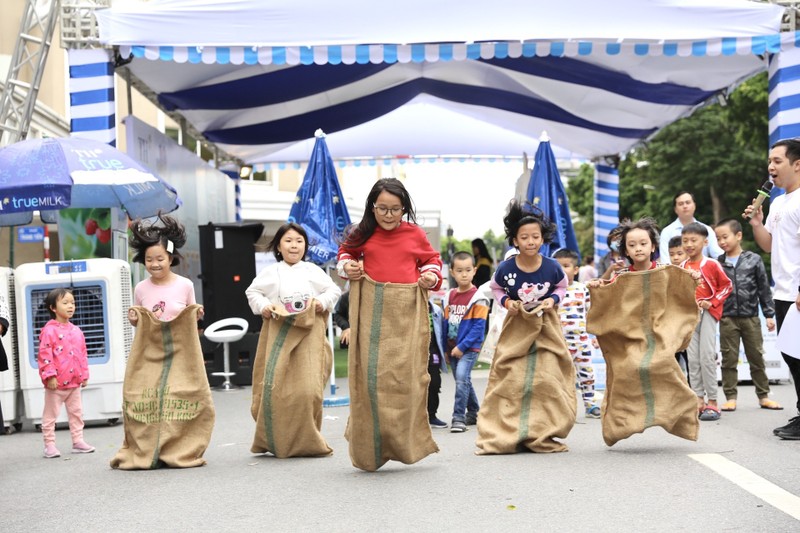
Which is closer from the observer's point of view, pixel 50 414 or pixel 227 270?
pixel 50 414

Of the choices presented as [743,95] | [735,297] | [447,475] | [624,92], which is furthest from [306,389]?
[743,95]

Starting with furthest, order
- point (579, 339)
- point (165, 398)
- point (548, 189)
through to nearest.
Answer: point (548, 189)
point (579, 339)
point (165, 398)

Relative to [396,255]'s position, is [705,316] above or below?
below

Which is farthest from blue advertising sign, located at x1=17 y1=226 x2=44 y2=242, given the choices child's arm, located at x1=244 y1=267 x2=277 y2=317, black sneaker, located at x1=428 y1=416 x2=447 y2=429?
child's arm, located at x1=244 y1=267 x2=277 y2=317

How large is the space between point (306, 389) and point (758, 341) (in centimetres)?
482

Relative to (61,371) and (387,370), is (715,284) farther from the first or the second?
(61,371)

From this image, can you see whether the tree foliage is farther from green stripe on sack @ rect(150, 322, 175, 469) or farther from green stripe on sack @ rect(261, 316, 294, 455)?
green stripe on sack @ rect(150, 322, 175, 469)

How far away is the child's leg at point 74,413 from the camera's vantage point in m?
8.93

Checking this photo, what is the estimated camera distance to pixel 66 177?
34.7 ft

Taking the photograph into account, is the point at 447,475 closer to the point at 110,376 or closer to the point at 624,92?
the point at 110,376

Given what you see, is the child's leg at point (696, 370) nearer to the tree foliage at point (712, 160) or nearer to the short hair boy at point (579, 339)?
the short hair boy at point (579, 339)

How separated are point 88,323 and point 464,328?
357 centimetres

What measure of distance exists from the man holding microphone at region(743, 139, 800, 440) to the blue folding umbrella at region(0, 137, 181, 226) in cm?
558

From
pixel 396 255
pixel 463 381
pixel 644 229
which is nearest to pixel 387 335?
pixel 396 255
